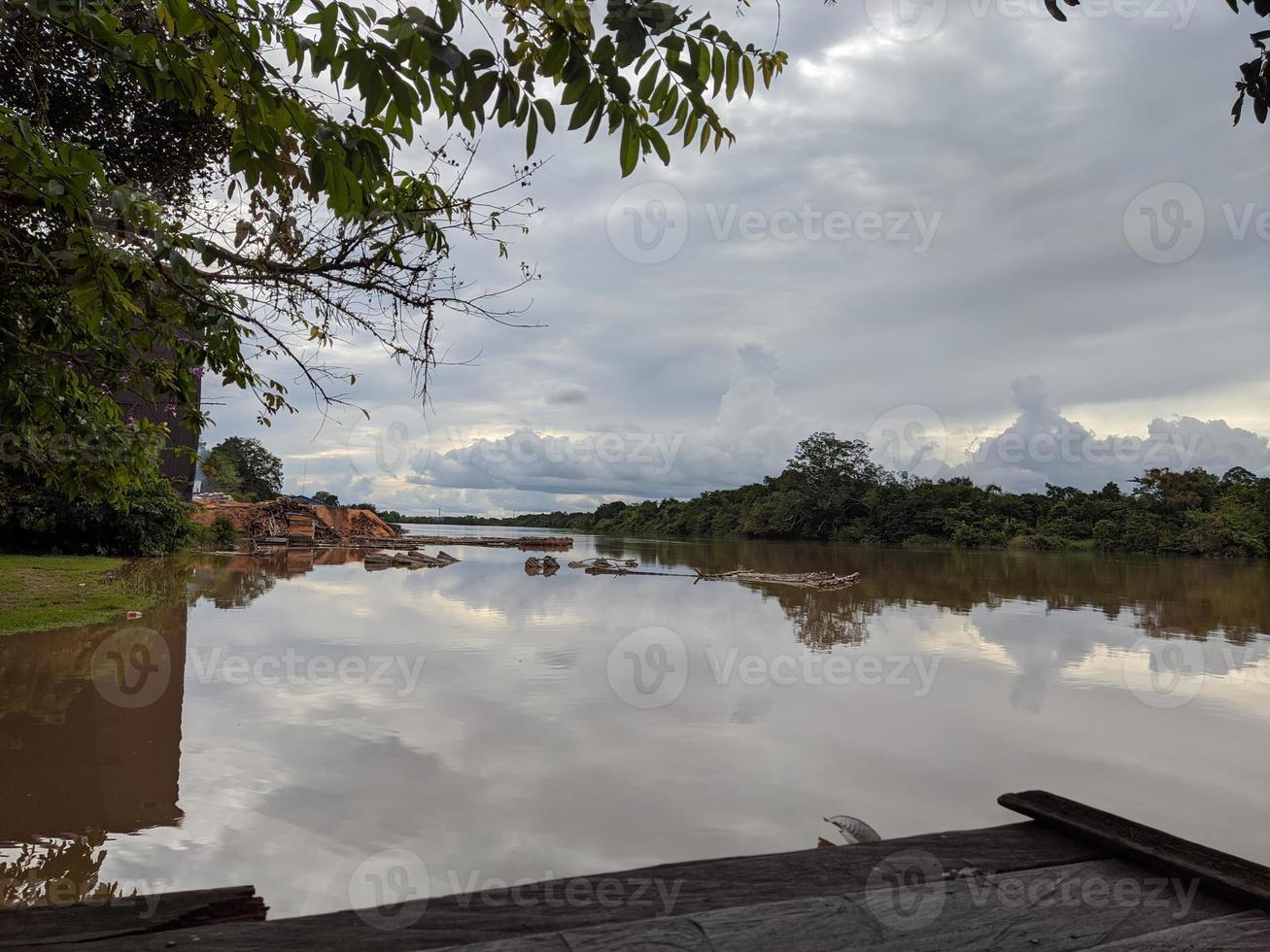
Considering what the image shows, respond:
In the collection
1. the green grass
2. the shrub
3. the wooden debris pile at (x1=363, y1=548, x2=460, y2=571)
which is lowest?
the wooden debris pile at (x1=363, y1=548, x2=460, y2=571)

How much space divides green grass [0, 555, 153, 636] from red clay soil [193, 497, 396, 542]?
16.0 metres

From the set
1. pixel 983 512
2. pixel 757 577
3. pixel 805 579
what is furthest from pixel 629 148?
pixel 983 512

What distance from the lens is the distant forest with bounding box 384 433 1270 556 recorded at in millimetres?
41656

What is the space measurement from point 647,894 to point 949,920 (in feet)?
1.88

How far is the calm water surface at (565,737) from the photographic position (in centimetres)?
405

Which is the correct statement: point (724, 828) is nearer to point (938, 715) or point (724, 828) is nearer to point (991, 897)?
point (991, 897)

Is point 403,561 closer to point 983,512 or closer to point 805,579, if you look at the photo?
point 805,579

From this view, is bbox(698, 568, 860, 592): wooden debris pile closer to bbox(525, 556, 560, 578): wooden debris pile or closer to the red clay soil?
bbox(525, 556, 560, 578): wooden debris pile

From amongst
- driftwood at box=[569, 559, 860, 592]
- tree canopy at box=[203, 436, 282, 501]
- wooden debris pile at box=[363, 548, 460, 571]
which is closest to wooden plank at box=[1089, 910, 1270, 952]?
driftwood at box=[569, 559, 860, 592]

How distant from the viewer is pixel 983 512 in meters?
54.1

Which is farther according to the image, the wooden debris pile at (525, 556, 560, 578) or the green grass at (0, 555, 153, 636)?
the wooden debris pile at (525, 556, 560, 578)

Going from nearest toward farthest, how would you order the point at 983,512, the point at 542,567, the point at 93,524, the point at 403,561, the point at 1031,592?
1. the point at 93,524
2. the point at 1031,592
3. the point at 542,567
4. the point at 403,561
5. the point at 983,512

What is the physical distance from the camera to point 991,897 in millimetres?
1541

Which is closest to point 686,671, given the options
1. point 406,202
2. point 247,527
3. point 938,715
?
point 938,715
